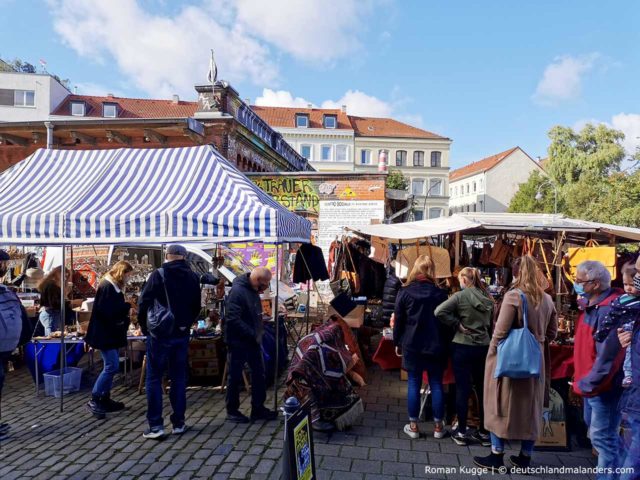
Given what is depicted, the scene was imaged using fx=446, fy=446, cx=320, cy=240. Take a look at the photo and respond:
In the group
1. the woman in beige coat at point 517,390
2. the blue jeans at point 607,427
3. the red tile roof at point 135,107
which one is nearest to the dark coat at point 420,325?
the woman in beige coat at point 517,390

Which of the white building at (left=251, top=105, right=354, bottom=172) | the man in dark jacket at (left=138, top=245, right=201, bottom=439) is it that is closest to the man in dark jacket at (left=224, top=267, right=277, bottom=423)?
the man in dark jacket at (left=138, top=245, right=201, bottom=439)

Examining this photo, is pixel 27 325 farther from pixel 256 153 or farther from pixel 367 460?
pixel 256 153

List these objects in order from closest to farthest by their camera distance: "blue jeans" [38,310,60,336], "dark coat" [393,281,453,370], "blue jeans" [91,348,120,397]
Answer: "dark coat" [393,281,453,370] < "blue jeans" [91,348,120,397] < "blue jeans" [38,310,60,336]

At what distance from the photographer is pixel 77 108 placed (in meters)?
38.8

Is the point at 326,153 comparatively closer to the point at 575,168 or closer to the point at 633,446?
the point at 575,168

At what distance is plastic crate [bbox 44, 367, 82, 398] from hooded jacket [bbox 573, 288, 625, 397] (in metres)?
5.77

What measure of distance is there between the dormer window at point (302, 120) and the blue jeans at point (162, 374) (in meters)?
45.3

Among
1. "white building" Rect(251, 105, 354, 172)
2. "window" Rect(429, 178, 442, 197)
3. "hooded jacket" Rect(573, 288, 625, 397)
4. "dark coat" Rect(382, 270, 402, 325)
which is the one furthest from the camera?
"window" Rect(429, 178, 442, 197)

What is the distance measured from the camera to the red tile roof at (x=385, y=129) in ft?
171

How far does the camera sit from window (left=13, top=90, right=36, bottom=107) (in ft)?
123

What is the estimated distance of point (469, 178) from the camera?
63.1 metres

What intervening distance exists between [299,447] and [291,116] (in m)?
48.4

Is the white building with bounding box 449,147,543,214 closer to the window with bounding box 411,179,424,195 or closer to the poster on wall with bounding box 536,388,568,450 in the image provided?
the window with bounding box 411,179,424,195

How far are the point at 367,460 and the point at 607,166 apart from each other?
39.2 metres
